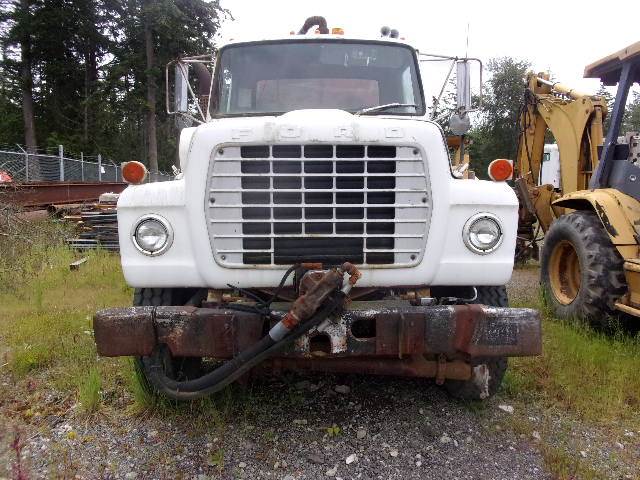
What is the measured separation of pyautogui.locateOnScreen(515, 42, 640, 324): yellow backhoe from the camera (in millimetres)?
4730

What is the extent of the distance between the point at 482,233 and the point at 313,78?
1962 mm

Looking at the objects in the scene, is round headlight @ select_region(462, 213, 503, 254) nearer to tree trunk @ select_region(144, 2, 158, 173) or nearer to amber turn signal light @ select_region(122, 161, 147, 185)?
amber turn signal light @ select_region(122, 161, 147, 185)

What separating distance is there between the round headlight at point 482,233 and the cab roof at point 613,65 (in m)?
3.28

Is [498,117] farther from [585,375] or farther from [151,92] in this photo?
[585,375]

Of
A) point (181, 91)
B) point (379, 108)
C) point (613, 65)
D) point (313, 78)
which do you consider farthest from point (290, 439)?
point (613, 65)

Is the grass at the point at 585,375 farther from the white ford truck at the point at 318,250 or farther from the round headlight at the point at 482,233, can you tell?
the round headlight at the point at 482,233

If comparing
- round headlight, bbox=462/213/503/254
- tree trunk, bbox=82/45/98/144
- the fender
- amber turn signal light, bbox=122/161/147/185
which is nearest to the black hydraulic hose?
round headlight, bbox=462/213/503/254

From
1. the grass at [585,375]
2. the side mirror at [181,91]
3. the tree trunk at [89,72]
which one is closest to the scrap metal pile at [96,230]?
the side mirror at [181,91]

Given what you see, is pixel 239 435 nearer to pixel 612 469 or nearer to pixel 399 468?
pixel 399 468

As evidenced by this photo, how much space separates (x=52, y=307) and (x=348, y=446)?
14.2 ft

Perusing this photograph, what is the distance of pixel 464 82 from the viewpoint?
15.2ft

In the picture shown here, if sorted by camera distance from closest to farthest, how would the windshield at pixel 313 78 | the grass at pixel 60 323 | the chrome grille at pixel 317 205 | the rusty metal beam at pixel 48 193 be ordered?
the chrome grille at pixel 317 205 < the grass at pixel 60 323 < the windshield at pixel 313 78 < the rusty metal beam at pixel 48 193

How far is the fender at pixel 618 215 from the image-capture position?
Answer: 15.4ft

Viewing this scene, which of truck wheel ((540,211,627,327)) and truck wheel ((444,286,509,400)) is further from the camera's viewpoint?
truck wheel ((540,211,627,327))
